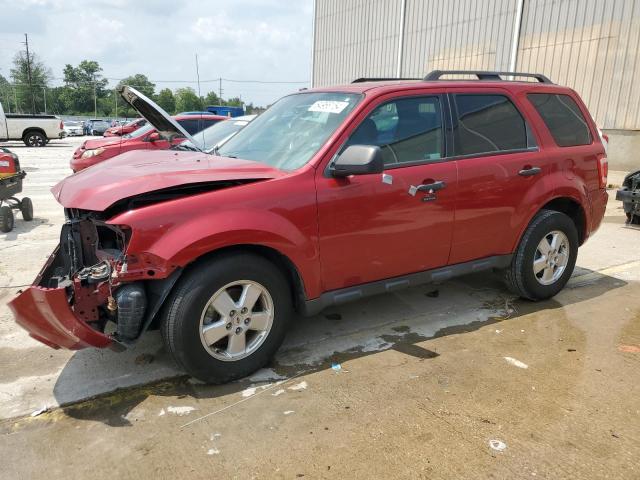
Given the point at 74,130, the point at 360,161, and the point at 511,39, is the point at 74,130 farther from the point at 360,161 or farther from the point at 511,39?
the point at 360,161

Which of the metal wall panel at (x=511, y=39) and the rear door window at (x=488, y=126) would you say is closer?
the rear door window at (x=488, y=126)

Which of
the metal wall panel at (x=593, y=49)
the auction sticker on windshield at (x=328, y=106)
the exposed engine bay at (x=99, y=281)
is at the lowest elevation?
the exposed engine bay at (x=99, y=281)

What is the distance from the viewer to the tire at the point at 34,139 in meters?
25.2

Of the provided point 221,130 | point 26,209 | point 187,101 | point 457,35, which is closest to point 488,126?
point 221,130

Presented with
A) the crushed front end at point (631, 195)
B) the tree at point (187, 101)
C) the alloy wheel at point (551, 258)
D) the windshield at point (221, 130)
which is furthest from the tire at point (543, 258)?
the tree at point (187, 101)

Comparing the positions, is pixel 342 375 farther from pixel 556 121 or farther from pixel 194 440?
pixel 556 121

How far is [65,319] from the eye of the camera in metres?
2.77

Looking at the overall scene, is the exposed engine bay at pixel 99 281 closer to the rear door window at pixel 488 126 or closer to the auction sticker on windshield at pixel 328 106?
the auction sticker on windshield at pixel 328 106

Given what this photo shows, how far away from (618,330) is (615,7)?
11.7 meters

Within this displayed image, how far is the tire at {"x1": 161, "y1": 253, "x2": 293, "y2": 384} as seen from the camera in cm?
296

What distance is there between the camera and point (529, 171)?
4227mm

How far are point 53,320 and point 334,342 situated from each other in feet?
6.36

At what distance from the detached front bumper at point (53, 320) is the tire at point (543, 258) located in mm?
3358

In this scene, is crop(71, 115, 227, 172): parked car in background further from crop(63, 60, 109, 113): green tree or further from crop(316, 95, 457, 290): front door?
crop(63, 60, 109, 113): green tree
